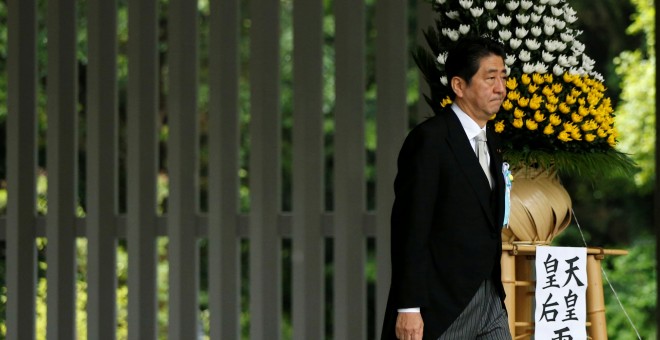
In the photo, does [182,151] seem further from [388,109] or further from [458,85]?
[458,85]

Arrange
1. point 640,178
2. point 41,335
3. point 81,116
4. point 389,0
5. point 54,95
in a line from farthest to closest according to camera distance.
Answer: point 640,178 → point 81,116 → point 41,335 → point 54,95 → point 389,0

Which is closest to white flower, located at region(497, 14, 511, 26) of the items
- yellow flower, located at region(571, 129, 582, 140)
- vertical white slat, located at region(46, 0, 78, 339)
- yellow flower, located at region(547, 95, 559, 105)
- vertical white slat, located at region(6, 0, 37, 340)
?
yellow flower, located at region(547, 95, 559, 105)

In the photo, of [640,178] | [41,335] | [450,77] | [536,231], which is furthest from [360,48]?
[640,178]

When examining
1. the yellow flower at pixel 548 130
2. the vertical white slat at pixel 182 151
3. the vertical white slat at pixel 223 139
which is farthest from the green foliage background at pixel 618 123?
the yellow flower at pixel 548 130

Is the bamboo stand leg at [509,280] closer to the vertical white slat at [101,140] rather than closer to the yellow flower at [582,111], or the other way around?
the yellow flower at [582,111]

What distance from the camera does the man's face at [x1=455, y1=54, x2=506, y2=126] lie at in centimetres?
261

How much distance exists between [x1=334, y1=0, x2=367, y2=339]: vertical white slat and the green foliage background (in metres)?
2.80

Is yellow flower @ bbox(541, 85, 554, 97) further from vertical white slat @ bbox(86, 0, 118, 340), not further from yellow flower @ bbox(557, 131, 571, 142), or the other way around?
vertical white slat @ bbox(86, 0, 118, 340)

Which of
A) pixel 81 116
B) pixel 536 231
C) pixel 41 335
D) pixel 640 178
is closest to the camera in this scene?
pixel 536 231

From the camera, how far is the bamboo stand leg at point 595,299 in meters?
3.06

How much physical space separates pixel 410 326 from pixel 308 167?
216cm

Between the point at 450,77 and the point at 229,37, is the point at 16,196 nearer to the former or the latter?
the point at 229,37

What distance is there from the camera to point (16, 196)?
16.2 feet

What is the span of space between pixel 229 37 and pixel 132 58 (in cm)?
38
